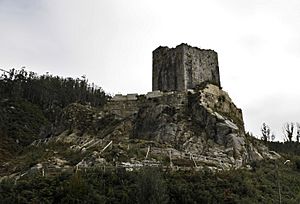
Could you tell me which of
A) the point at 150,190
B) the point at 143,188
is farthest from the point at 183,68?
the point at 150,190

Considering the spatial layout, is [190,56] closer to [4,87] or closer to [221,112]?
[221,112]

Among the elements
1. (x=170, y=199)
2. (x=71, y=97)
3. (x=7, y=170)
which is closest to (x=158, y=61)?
(x=7, y=170)

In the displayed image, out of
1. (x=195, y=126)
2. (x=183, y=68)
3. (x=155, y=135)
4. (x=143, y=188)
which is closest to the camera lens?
(x=143, y=188)

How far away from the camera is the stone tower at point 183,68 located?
39.5 m

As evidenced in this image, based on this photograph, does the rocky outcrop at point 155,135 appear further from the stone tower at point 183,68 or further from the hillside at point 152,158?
the stone tower at point 183,68

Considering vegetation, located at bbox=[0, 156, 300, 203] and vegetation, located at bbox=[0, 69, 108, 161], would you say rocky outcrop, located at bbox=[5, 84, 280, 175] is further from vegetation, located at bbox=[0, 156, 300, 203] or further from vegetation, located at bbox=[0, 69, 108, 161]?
vegetation, located at bbox=[0, 69, 108, 161]

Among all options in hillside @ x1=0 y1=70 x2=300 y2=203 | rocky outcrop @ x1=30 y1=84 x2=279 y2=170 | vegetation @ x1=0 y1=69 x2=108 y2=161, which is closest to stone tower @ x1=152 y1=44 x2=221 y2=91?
rocky outcrop @ x1=30 y1=84 x2=279 y2=170

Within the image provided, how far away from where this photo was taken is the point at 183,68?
39375 mm

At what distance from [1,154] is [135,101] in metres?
15.1

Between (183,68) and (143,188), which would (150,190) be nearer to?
(143,188)

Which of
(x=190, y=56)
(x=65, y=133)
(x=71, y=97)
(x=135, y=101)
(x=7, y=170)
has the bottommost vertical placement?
(x=7, y=170)

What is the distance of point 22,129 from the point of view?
59188mm

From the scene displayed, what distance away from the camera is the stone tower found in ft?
129

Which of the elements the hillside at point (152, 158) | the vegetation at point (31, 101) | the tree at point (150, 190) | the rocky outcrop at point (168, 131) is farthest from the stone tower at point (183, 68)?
the tree at point (150, 190)
